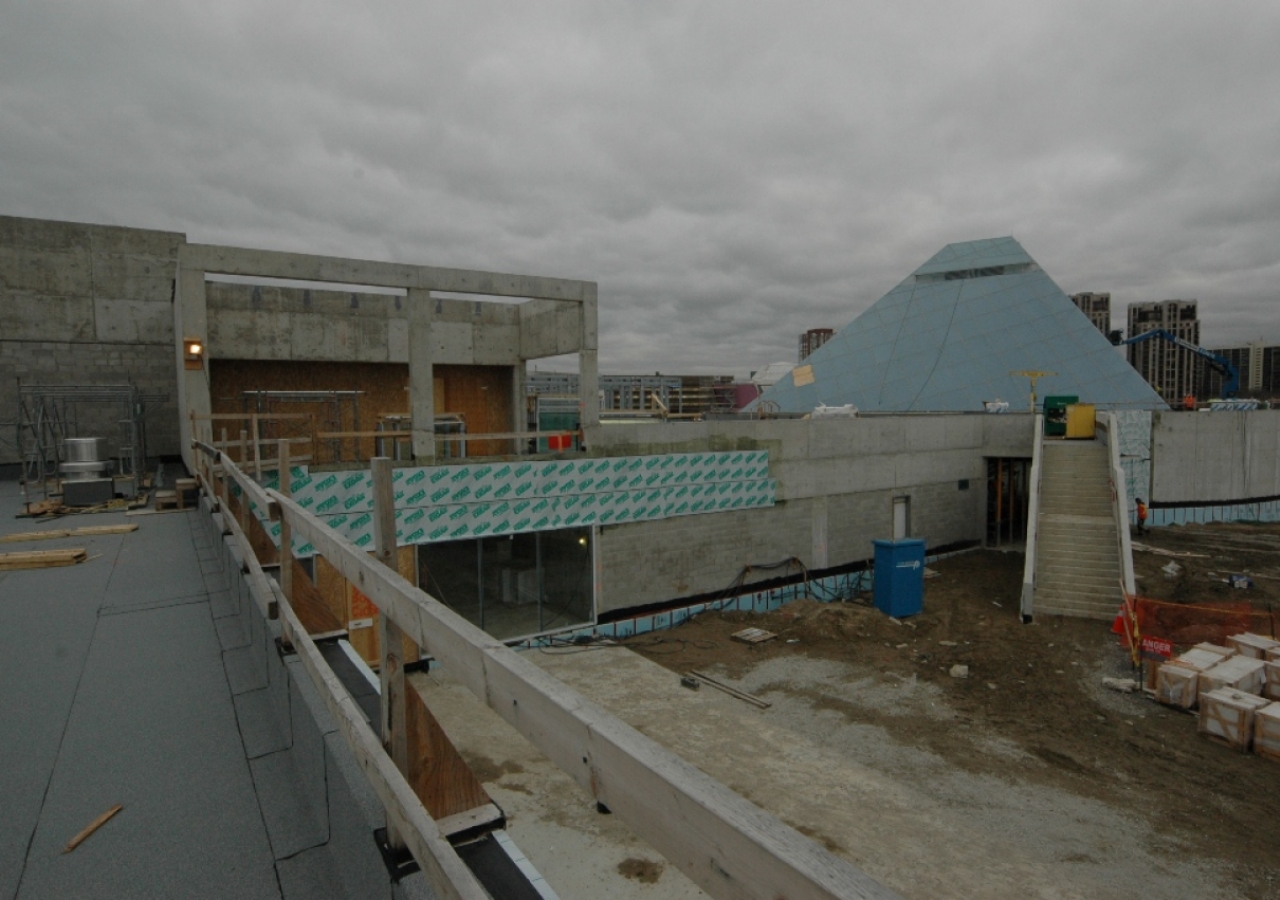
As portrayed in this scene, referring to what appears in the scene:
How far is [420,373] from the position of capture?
16.7 metres

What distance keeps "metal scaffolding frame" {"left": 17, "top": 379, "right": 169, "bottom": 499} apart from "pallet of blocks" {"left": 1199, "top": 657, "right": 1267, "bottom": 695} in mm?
21779

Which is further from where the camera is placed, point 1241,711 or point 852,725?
point 852,725

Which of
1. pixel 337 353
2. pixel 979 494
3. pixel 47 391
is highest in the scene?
pixel 337 353

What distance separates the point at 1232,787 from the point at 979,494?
1785 cm

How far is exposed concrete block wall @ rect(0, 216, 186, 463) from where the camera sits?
18625 mm

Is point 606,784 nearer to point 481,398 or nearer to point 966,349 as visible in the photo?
point 481,398

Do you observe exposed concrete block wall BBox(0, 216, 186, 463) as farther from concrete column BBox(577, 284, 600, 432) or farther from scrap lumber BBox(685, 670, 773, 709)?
scrap lumber BBox(685, 670, 773, 709)

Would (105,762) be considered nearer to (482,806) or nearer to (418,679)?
(482,806)

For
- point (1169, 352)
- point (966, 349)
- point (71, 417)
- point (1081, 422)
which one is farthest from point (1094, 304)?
point (71, 417)

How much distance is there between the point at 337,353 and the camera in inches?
878

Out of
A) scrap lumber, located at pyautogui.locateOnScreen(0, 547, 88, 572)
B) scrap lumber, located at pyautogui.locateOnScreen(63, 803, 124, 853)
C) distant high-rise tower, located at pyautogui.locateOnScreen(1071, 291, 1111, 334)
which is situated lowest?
scrap lumber, located at pyautogui.locateOnScreen(63, 803, 124, 853)

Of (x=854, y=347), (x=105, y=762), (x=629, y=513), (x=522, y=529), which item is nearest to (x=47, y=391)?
(x=522, y=529)

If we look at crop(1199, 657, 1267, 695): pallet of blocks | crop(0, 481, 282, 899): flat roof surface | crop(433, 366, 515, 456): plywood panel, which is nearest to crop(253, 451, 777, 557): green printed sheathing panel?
crop(0, 481, 282, 899): flat roof surface

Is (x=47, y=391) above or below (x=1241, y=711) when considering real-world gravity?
above
